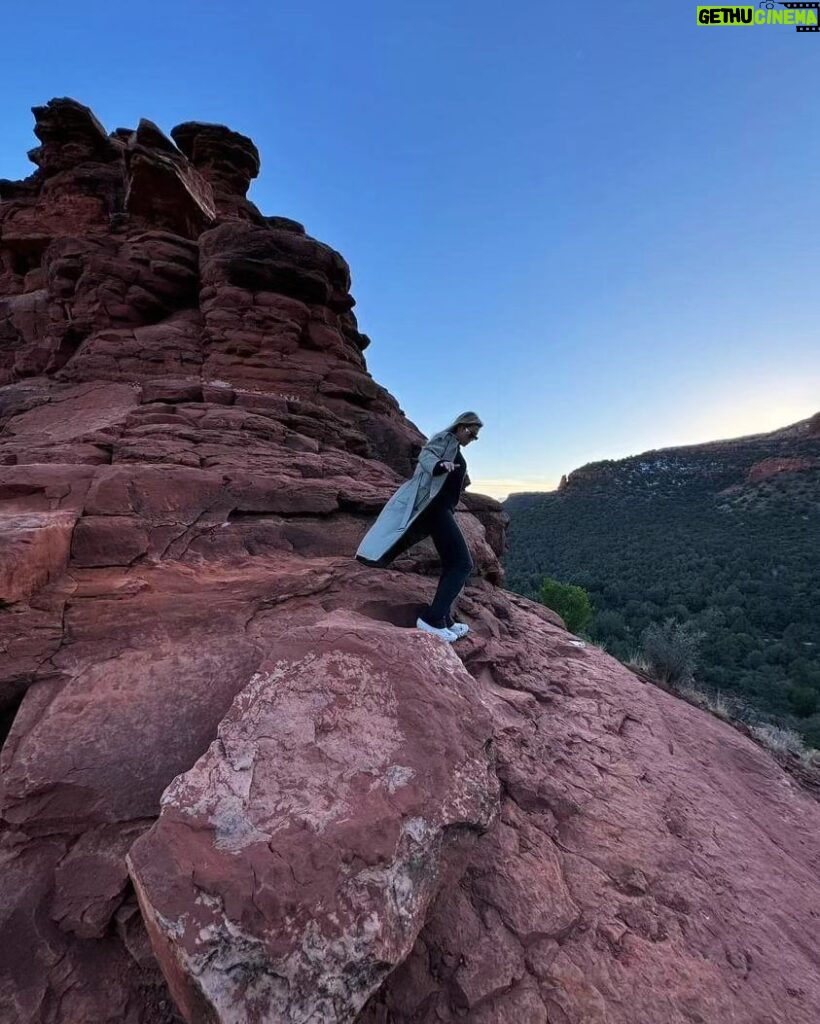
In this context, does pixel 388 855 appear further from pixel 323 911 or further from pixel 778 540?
pixel 778 540

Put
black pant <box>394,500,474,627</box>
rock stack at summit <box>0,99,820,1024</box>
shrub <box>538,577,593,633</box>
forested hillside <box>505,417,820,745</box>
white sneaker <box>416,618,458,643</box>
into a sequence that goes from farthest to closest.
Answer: shrub <box>538,577,593,633</box> < forested hillside <box>505,417,820,745</box> < black pant <box>394,500,474,627</box> < white sneaker <box>416,618,458,643</box> < rock stack at summit <box>0,99,820,1024</box>

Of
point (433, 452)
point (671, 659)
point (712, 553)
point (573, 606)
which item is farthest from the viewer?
point (712, 553)

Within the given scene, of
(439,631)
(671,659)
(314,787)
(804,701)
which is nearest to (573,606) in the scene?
(804,701)

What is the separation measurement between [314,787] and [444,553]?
2509 millimetres

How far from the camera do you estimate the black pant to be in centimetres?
420

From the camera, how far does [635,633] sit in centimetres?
2183

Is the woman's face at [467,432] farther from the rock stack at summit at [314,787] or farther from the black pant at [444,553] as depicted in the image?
the rock stack at summit at [314,787]

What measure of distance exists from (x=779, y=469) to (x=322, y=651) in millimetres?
44210

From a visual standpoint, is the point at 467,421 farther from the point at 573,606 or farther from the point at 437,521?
the point at 573,606

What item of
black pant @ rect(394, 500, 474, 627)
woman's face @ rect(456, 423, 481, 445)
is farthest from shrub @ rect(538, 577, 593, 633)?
woman's face @ rect(456, 423, 481, 445)

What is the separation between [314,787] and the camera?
7.09 ft

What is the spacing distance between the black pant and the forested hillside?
15.2 metres

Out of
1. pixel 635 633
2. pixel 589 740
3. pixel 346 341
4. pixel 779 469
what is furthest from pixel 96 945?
pixel 779 469

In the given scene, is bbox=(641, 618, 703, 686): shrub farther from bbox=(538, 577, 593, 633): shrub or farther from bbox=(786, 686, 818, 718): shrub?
bbox=(538, 577, 593, 633): shrub
